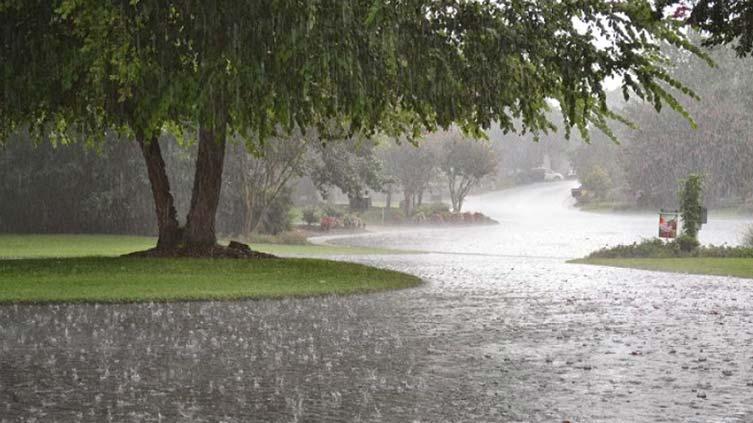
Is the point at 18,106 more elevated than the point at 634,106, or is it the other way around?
the point at 634,106

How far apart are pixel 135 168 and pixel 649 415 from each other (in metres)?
36.6

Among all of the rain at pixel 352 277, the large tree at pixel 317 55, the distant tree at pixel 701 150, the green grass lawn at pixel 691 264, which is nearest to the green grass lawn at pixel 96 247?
the rain at pixel 352 277

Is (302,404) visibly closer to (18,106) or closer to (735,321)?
(735,321)

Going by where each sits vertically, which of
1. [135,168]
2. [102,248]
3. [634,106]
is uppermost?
[634,106]

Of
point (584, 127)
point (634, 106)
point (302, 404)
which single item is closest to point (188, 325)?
point (302, 404)

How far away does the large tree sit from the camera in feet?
52.6

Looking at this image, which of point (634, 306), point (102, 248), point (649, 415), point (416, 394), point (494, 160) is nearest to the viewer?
point (649, 415)

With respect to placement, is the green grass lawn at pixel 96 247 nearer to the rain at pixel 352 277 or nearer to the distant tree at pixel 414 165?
the rain at pixel 352 277

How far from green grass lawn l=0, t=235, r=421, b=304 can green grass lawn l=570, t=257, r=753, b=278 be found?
321 inches

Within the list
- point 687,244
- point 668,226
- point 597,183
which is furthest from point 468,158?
point 687,244

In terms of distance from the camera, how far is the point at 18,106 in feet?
65.8

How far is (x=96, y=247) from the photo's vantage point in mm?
35500

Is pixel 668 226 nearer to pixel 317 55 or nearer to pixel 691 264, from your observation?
pixel 691 264

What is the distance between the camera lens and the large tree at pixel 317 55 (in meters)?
16.0
